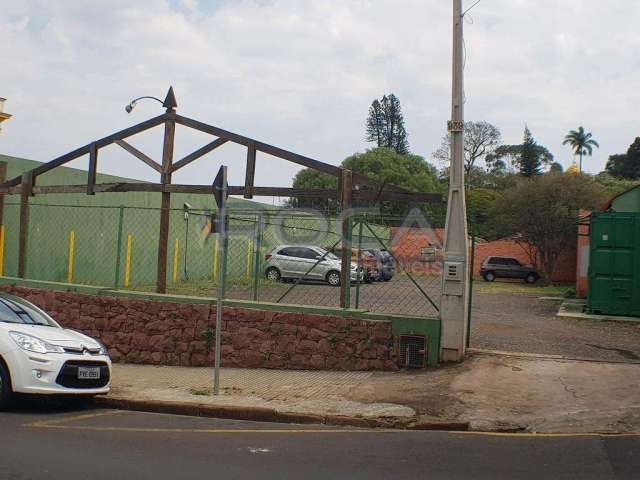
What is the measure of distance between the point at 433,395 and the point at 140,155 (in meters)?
7.40

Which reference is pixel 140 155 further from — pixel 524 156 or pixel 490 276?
pixel 524 156

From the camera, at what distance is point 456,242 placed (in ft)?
35.4

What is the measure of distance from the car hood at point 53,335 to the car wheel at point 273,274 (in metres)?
4.11

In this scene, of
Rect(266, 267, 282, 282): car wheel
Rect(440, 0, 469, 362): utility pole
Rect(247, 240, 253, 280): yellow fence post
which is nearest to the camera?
Rect(440, 0, 469, 362): utility pole

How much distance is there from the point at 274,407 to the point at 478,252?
114ft

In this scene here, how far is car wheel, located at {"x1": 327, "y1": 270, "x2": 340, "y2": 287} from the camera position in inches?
555

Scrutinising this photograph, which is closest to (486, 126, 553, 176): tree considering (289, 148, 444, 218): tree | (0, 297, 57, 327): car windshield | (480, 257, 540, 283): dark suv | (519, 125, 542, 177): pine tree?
(519, 125, 542, 177): pine tree

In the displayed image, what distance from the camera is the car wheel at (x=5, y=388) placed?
847 centimetres

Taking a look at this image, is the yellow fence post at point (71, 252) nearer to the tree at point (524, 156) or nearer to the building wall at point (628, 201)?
the building wall at point (628, 201)

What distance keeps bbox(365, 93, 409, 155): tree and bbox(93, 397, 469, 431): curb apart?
63169 millimetres

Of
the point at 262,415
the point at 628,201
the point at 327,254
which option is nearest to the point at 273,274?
the point at 327,254

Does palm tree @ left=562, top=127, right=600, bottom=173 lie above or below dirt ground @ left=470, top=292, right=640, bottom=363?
above

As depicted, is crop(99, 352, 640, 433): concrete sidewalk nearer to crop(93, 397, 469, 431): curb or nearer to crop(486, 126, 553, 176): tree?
crop(93, 397, 469, 431): curb

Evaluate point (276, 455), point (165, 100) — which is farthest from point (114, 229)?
point (276, 455)
